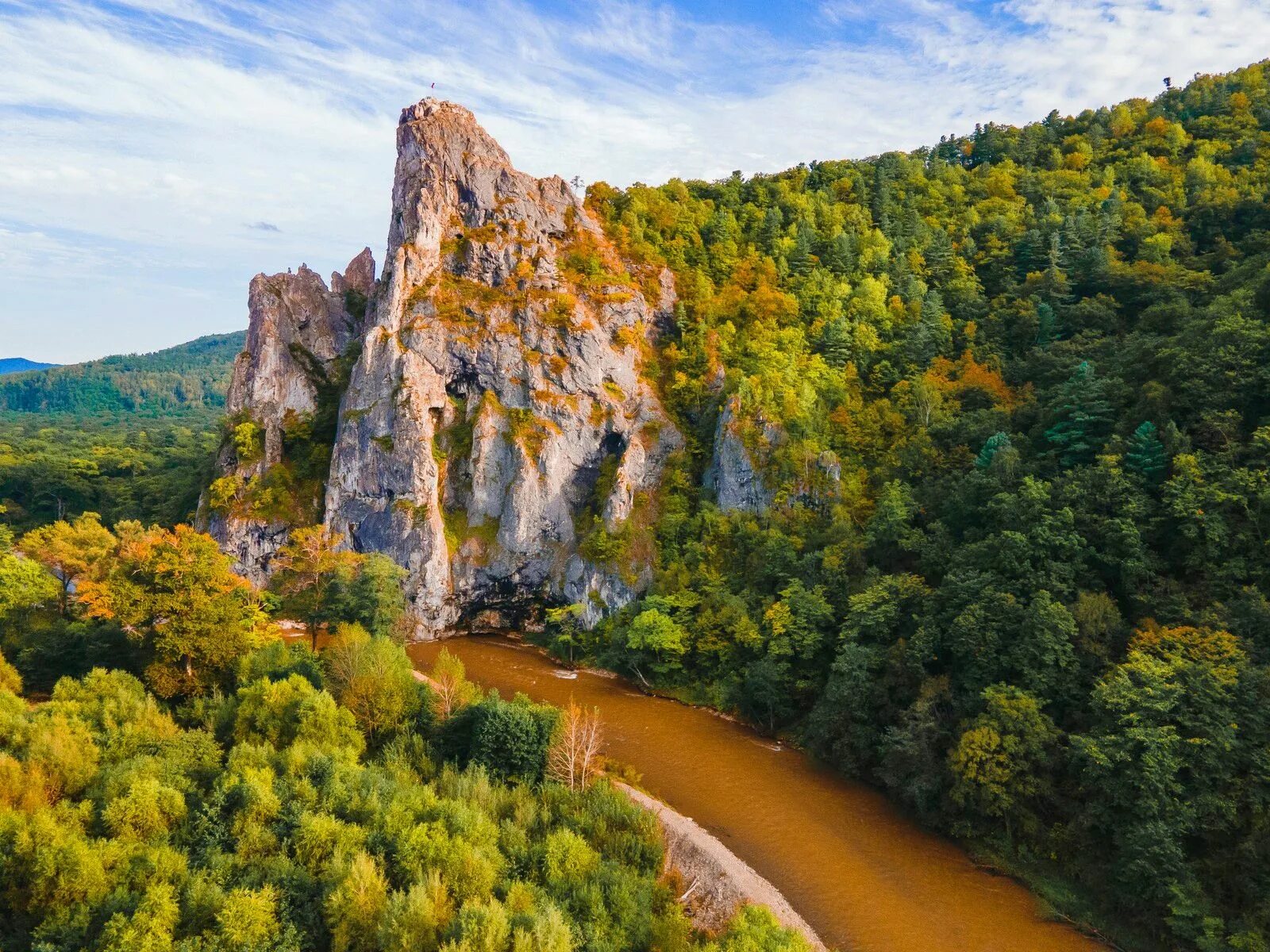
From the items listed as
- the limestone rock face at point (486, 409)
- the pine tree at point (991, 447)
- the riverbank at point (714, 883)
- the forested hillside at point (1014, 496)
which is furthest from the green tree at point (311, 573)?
the pine tree at point (991, 447)

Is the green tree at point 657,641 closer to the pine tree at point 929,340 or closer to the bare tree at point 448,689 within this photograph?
the bare tree at point 448,689

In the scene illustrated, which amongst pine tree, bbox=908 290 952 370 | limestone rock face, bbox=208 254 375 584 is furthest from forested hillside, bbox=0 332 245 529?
pine tree, bbox=908 290 952 370

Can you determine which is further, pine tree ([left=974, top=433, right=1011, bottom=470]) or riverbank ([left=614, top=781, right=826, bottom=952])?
pine tree ([left=974, top=433, right=1011, bottom=470])

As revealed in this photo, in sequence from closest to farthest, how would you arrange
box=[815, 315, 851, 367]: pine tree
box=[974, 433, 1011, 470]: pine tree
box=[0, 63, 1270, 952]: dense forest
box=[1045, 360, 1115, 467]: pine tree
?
box=[0, 63, 1270, 952]: dense forest → box=[1045, 360, 1115, 467]: pine tree → box=[974, 433, 1011, 470]: pine tree → box=[815, 315, 851, 367]: pine tree

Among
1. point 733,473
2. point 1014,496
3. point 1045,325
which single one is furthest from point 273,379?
point 1045,325

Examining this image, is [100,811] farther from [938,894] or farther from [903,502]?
[903,502]

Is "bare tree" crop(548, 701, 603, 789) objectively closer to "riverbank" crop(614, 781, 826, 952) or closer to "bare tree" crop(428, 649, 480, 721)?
"riverbank" crop(614, 781, 826, 952)

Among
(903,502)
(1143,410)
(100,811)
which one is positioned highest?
(1143,410)

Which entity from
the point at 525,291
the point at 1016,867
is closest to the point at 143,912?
the point at 1016,867
